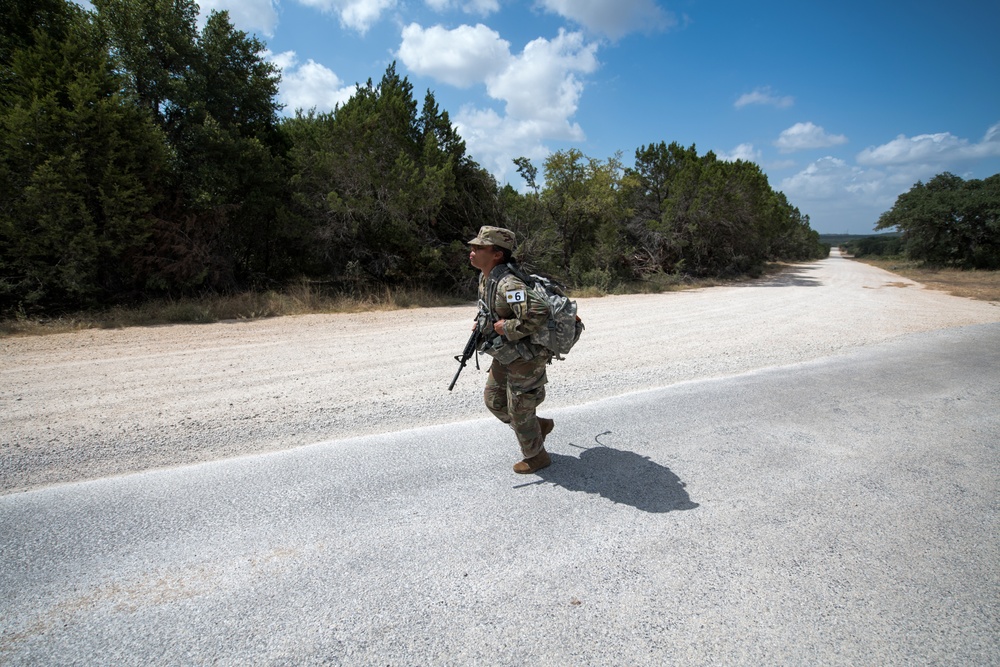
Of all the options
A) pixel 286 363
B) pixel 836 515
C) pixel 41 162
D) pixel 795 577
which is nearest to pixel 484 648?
pixel 795 577

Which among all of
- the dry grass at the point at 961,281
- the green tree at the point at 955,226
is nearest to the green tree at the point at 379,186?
the dry grass at the point at 961,281

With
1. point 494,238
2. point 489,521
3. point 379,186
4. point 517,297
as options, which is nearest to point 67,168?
point 379,186

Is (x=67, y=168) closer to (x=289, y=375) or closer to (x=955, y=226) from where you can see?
(x=289, y=375)

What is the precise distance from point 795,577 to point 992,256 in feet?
131

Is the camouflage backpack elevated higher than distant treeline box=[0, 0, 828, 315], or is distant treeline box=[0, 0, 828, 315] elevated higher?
distant treeline box=[0, 0, 828, 315]

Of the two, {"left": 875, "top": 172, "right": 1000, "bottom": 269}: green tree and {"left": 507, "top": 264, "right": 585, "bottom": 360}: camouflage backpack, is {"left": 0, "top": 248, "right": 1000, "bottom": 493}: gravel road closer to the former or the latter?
{"left": 507, "top": 264, "right": 585, "bottom": 360}: camouflage backpack

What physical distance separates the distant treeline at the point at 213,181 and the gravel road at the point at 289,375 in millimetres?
2757

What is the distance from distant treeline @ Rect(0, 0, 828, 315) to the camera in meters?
8.63

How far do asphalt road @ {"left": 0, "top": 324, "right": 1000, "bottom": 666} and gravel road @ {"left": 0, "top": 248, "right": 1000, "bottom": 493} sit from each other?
52 cm

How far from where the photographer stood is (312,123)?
1343 cm

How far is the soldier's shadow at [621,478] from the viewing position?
2938 mm

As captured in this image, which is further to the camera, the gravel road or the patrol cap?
the gravel road

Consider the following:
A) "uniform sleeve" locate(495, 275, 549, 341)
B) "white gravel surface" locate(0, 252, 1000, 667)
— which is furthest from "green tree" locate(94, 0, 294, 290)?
"uniform sleeve" locate(495, 275, 549, 341)

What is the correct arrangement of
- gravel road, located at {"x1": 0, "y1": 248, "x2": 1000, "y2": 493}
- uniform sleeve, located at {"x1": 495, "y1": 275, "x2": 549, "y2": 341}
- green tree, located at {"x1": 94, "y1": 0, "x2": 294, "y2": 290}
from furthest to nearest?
green tree, located at {"x1": 94, "y1": 0, "x2": 294, "y2": 290}
gravel road, located at {"x1": 0, "y1": 248, "x2": 1000, "y2": 493}
uniform sleeve, located at {"x1": 495, "y1": 275, "x2": 549, "y2": 341}
